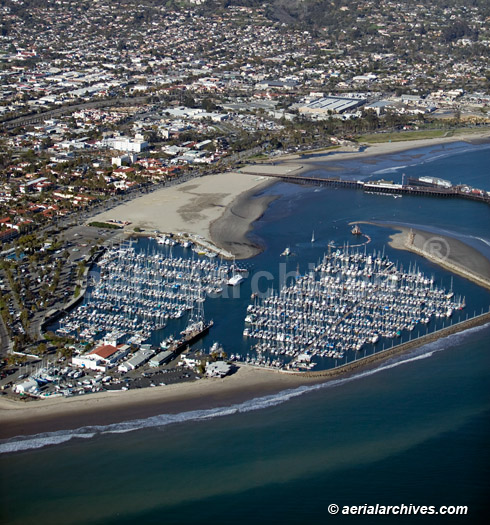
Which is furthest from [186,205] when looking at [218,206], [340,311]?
[340,311]

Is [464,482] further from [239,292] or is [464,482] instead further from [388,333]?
[239,292]

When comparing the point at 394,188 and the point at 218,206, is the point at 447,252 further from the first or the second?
the point at 218,206

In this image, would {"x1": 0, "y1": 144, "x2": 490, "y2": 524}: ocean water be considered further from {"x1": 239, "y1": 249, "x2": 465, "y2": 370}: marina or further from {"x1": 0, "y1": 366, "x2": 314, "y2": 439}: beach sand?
{"x1": 239, "y1": 249, "x2": 465, "y2": 370}: marina

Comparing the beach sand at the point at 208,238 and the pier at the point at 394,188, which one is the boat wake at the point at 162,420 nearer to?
the beach sand at the point at 208,238

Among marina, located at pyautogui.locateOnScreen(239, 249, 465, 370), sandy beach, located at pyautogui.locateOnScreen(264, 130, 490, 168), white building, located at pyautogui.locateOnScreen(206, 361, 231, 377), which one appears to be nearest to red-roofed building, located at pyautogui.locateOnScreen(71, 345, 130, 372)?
white building, located at pyautogui.locateOnScreen(206, 361, 231, 377)

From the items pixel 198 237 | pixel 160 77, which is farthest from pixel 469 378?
pixel 160 77

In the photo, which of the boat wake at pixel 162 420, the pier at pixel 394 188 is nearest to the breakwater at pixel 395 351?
the boat wake at pixel 162 420
